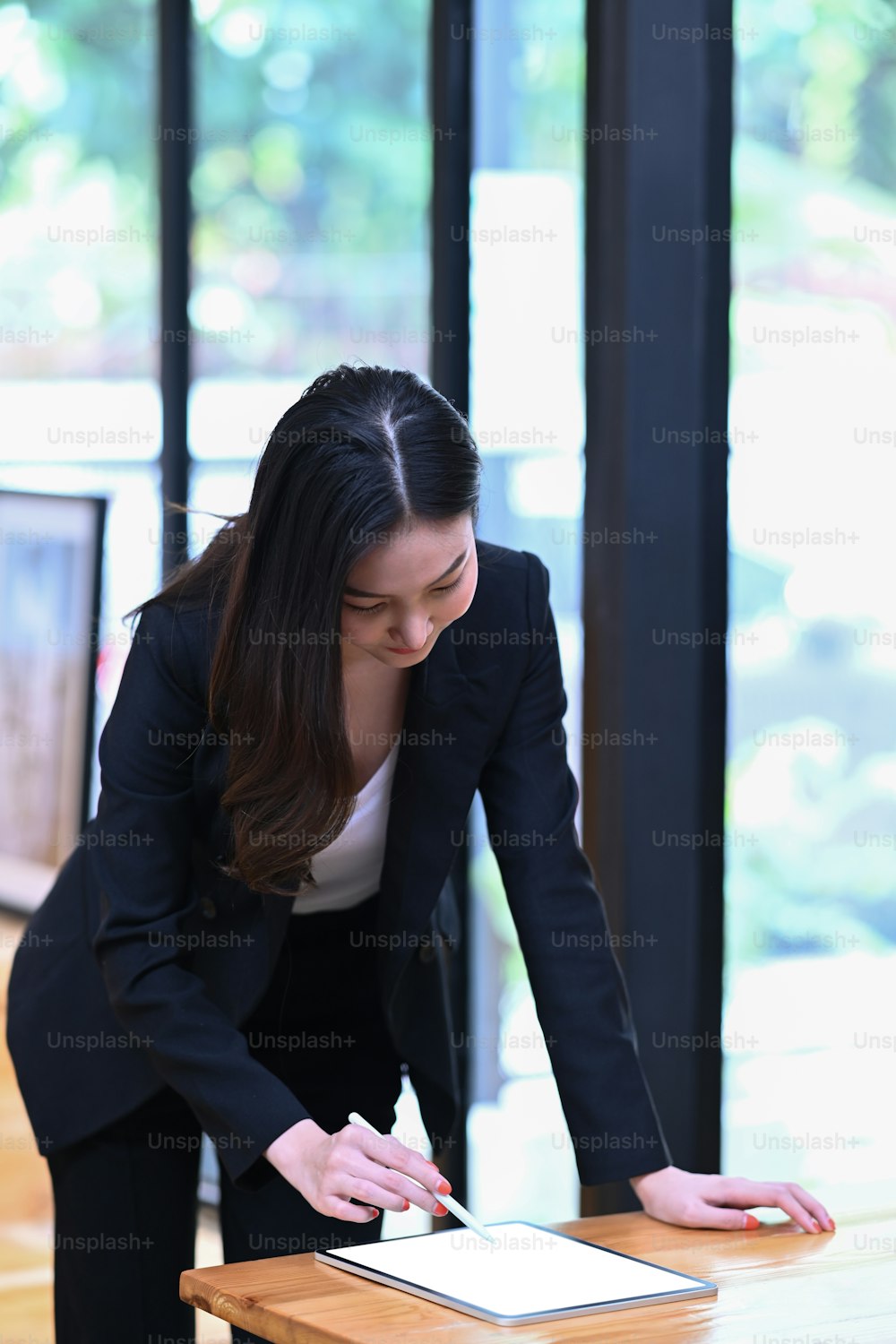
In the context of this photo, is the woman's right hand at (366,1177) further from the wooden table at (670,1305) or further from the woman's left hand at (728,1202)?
the woman's left hand at (728,1202)

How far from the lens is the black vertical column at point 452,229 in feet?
9.10

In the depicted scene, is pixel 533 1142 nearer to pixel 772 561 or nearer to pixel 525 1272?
pixel 772 561

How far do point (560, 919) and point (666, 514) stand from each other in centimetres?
73

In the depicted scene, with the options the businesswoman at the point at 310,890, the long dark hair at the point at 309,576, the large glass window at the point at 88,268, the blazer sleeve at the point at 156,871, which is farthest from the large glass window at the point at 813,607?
the large glass window at the point at 88,268

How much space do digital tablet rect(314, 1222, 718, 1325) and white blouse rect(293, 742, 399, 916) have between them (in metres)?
0.38

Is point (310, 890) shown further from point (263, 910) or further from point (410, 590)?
point (410, 590)

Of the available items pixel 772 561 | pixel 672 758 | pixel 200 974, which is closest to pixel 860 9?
pixel 772 561

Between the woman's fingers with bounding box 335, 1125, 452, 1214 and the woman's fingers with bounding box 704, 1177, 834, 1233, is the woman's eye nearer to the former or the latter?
the woman's fingers with bounding box 335, 1125, 452, 1214

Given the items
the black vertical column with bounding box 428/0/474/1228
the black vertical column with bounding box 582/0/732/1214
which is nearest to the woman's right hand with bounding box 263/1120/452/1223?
the black vertical column with bounding box 582/0/732/1214

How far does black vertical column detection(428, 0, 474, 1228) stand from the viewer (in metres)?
2.77

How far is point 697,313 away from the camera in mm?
2180

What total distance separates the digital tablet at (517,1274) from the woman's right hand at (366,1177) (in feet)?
0.15

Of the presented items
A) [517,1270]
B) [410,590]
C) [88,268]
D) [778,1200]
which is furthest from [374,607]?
[88,268]

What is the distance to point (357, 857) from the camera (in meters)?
1.70
